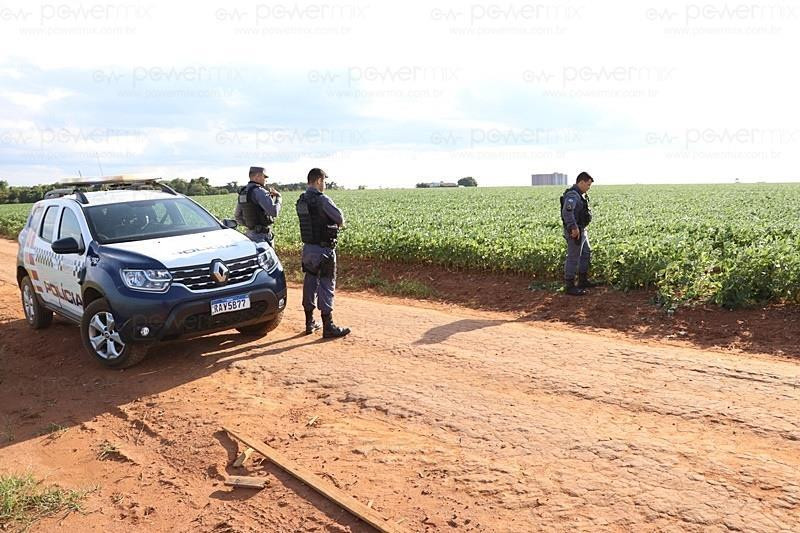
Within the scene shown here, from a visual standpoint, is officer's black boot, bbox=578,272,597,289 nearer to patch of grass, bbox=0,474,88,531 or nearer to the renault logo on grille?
the renault logo on grille

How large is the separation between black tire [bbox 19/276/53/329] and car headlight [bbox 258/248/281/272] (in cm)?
398

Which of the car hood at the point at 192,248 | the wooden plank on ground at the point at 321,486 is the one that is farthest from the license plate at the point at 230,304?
the wooden plank on ground at the point at 321,486

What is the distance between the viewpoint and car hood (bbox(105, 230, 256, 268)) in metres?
7.50

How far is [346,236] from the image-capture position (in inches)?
661

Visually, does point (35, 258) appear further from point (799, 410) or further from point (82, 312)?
point (799, 410)

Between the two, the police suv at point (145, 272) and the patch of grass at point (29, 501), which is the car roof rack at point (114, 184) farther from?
the patch of grass at point (29, 501)

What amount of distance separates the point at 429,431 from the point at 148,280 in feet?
12.5

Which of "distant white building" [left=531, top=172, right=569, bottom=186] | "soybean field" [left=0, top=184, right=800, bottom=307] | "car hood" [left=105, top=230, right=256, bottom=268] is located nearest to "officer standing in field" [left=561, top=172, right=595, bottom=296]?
"soybean field" [left=0, top=184, right=800, bottom=307]

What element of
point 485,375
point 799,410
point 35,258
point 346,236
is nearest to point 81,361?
point 35,258

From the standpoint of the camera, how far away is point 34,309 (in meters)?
10.0

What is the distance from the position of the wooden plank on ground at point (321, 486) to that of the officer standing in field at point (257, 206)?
5044 millimetres

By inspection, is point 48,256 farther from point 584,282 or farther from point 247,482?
point 584,282

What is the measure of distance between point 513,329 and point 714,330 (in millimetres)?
2652

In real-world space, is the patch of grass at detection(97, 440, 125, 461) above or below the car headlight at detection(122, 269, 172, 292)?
below
